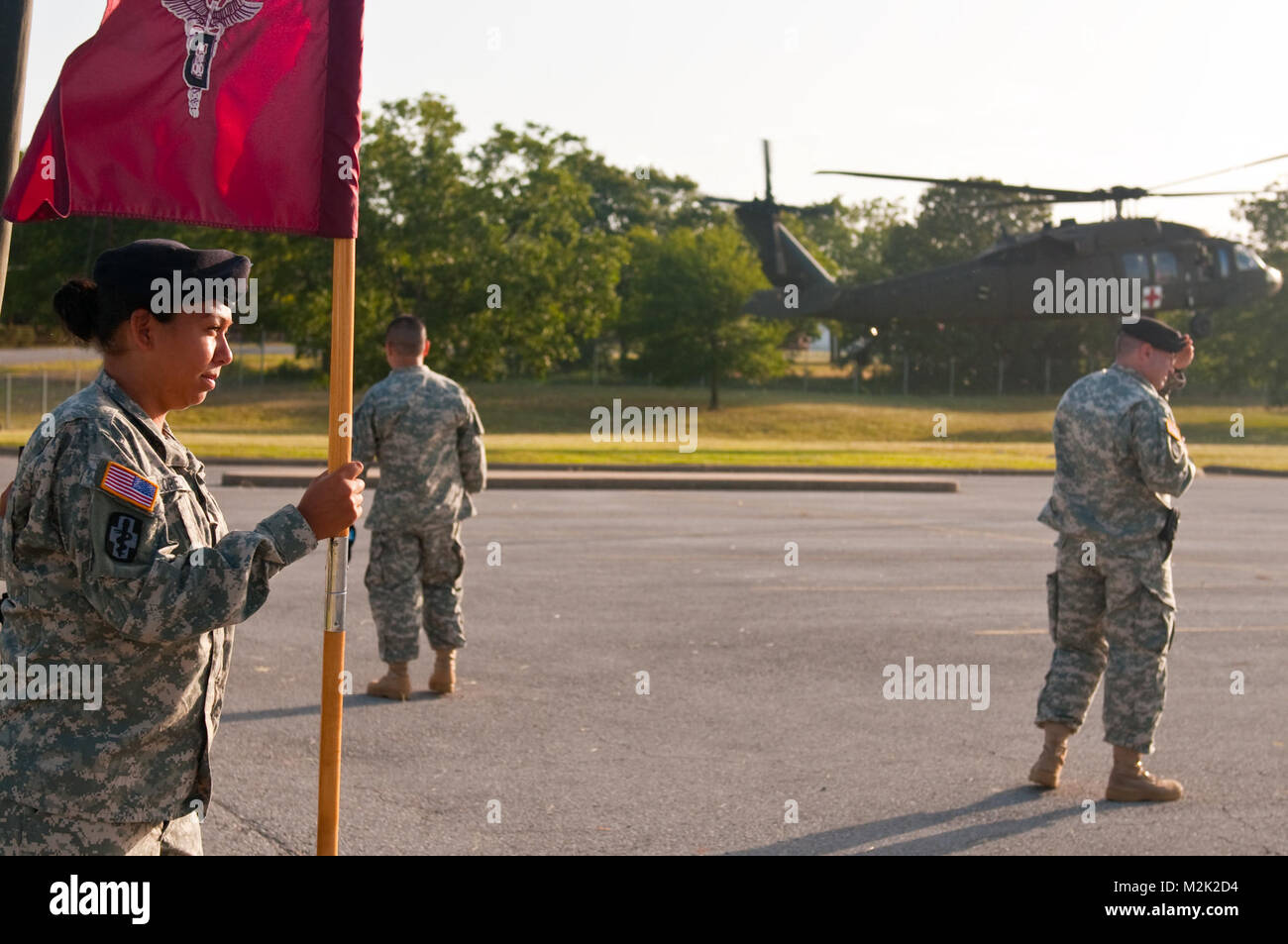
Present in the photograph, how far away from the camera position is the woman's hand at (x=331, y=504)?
333 centimetres

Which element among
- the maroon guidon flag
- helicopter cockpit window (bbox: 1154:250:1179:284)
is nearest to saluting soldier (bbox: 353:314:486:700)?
the maroon guidon flag

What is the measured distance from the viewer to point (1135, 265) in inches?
1262

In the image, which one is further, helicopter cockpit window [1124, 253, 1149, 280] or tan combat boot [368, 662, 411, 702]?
helicopter cockpit window [1124, 253, 1149, 280]

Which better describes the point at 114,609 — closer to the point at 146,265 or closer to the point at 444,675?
the point at 146,265

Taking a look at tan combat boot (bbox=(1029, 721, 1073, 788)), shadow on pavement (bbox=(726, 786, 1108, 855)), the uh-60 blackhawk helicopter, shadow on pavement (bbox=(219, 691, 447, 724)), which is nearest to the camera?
shadow on pavement (bbox=(726, 786, 1108, 855))

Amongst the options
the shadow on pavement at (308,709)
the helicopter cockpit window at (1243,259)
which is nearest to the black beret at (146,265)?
the shadow on pavement at (308,709)

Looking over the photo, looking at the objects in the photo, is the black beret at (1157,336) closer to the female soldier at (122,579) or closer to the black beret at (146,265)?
the female soldier at (122,579)

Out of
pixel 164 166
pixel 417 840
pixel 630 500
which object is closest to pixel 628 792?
pixel 417 840

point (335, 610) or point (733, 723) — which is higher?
point (335, 610)

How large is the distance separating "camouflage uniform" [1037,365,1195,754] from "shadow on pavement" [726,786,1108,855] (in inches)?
20.2

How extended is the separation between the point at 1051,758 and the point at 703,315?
185ft

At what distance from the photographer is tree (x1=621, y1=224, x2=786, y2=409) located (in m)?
62.0

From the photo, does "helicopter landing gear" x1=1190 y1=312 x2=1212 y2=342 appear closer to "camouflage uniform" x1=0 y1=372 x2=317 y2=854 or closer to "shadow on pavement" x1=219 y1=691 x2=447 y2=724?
"shadow on pavement" x1=219 y1=691 x2=447 y2=724

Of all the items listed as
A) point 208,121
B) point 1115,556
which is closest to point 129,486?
point 208,121
